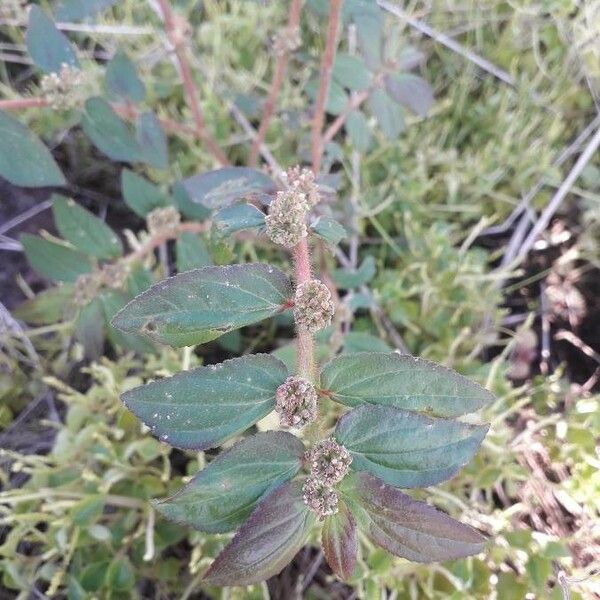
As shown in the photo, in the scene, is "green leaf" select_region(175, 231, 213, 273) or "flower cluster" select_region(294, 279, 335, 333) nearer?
"flower cluster" select_region(294, 279, 335, 333)

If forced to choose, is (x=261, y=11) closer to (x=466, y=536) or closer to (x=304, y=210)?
(x=304, y=210)

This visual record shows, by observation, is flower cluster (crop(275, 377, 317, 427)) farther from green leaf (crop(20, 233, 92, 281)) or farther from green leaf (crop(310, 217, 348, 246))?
green leaf (crop(20, 233, 92, 281))

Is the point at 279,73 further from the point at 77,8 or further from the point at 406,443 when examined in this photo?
the point at 406,443

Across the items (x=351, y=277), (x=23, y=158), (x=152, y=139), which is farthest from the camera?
(x=351, y=277)

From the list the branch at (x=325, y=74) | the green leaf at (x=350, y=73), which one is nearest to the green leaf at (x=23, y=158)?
the branch at (x=325, y=74)

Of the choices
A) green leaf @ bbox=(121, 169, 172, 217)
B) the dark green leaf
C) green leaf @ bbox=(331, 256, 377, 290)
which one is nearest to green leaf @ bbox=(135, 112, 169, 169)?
green leaf @ bbox=(121, 169, 172, 217)

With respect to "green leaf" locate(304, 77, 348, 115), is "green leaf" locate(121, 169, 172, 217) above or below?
below

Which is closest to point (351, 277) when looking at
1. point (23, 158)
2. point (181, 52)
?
point (181, 52)
